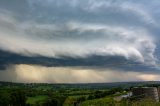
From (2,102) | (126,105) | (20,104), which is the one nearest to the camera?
(126,105)

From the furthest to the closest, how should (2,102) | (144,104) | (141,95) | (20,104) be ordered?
(20,104) → (2,102) → (141,95) → (144,104)

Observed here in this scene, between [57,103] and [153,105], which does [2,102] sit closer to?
[57,103]

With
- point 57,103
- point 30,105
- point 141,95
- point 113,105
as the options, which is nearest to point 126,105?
point 113,105

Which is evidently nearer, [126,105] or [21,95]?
[126,105]

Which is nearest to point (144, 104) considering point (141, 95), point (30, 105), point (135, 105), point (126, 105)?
point (135, 105)

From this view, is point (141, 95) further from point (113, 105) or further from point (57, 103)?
point (57, 103)

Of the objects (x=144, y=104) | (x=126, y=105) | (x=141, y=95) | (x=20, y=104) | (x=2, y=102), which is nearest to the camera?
(x=144, y=104)

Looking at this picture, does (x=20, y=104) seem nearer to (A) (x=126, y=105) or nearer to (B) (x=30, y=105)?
(B) (x=30, y=105)

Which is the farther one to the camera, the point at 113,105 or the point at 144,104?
the point at 113,105

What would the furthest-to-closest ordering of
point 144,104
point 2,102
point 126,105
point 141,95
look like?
point 2,102 < point 141,95 < point 126,105 < point 144,104
